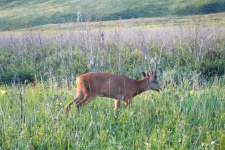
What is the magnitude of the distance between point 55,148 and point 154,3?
174 ft

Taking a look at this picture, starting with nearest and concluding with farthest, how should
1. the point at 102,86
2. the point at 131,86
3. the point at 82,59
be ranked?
the point at 102,86 < the point at 131,86 < the point at 82,59

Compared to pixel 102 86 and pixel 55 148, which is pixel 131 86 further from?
pixel 55 148

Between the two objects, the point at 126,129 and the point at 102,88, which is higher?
the point at 102,88

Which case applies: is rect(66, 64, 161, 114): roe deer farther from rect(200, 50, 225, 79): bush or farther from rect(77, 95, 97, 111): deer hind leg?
rect(200, 50, 225, 79): bush

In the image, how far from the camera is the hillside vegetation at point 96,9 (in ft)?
148

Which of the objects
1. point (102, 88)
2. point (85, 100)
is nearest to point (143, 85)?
point (102, 88)

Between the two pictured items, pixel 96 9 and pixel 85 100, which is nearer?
pixel 85 100

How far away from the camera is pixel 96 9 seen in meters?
49.9

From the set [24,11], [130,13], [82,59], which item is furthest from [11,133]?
[24,11]

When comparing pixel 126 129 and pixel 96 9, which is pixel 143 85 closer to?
pixel 126 129

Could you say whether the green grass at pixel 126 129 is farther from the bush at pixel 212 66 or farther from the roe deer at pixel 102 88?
the bush at pixel 212 66

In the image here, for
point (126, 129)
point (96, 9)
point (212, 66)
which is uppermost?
point (96, 9)

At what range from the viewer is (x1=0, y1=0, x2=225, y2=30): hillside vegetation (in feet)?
148

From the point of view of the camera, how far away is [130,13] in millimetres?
48938
